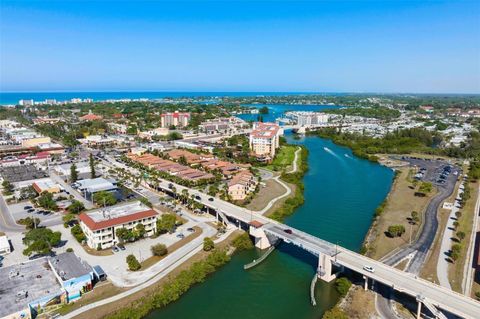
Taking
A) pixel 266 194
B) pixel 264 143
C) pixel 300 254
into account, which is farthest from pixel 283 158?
pixel 300 254

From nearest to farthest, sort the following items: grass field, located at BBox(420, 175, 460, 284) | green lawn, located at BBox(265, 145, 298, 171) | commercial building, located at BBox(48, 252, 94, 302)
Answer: commercial building, located at BBox(48, 252, 94, 302) → grass field, located at BBox(420, 175, 460, 284) → green lawn, located at BBox(265, 145, 298, 171)

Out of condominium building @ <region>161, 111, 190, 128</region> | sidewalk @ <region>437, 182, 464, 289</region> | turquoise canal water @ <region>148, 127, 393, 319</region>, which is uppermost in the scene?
condominium building @ <region>161, 111, 190, 128</region>

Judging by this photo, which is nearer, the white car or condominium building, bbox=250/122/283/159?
the white car

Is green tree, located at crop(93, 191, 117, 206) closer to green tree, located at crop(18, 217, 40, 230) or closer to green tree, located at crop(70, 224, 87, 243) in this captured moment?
green tree, located at crop(70, 224, 87, 243)

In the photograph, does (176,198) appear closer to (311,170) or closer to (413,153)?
(311,170)

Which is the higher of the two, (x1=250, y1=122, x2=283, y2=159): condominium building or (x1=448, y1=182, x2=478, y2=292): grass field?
(x1=250, y1=122, x2=283, y2=159): condominium building

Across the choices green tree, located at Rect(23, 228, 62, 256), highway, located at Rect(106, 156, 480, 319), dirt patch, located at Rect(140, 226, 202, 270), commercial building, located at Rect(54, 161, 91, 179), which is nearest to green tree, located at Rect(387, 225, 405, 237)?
highway, located at Rect(106, 156, 480, 319)
